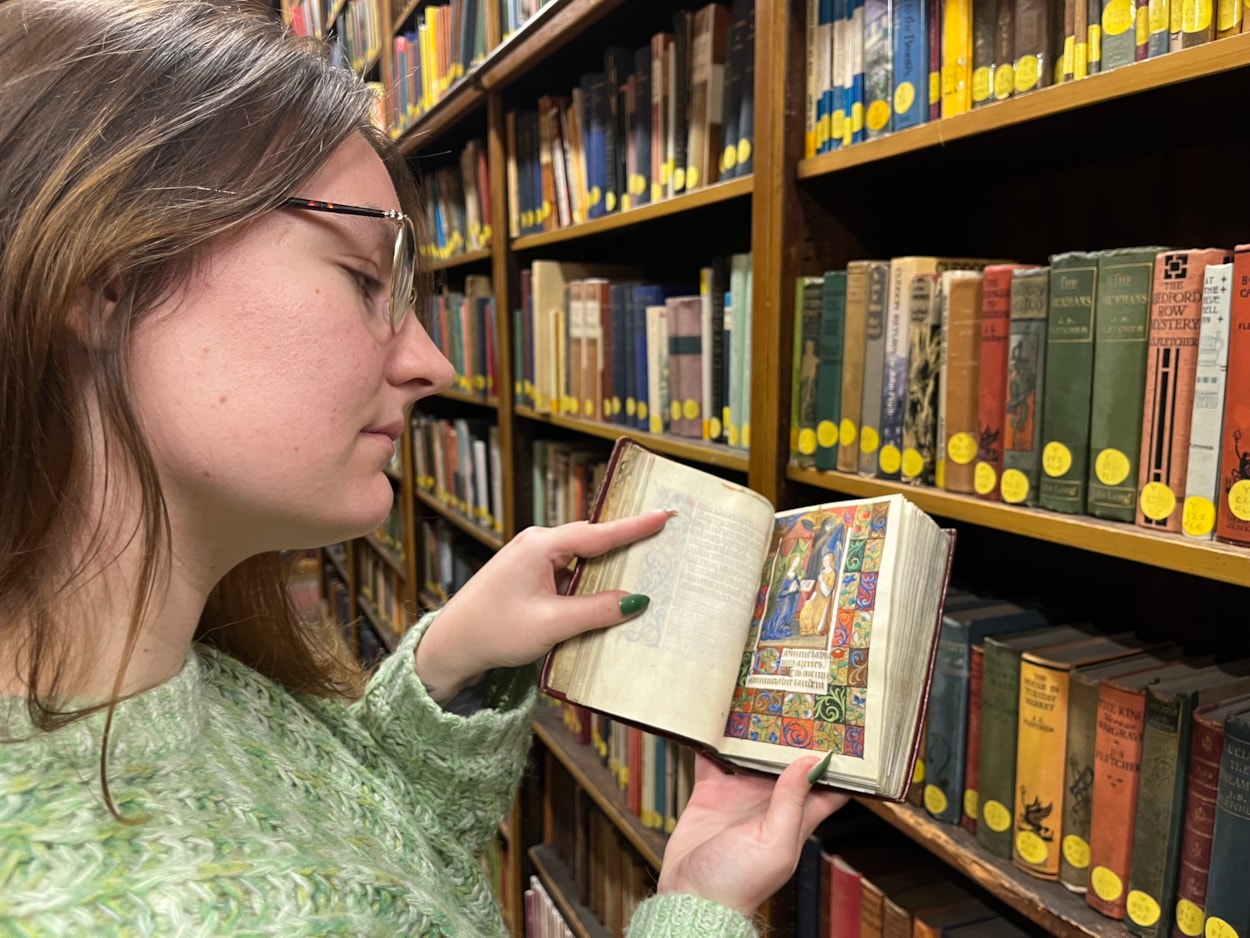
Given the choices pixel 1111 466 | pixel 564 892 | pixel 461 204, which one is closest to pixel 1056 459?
pixel 1111 466

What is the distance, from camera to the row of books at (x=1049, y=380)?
0.70 metres

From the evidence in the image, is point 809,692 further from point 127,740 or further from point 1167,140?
point 1167,140

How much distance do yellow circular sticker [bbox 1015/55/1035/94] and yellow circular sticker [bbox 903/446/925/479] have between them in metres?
0.39

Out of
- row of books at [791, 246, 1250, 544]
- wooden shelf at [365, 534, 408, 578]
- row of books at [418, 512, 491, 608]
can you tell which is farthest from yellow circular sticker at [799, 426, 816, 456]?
wooden shelf at [365, 534, 408, 578]

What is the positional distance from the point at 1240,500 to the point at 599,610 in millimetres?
553

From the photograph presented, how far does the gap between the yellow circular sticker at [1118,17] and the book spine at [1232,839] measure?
2.00ft

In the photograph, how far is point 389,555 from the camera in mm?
3086

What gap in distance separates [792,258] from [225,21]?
27.9 inches

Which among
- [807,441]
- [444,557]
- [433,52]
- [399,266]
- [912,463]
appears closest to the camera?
[399,266]

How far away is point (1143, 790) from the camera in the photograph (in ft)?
2.58

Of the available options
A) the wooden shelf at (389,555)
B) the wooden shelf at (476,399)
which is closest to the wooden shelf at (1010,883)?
the wooden shelf at (476,399)

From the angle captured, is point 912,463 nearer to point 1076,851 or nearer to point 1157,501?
point 1157,501

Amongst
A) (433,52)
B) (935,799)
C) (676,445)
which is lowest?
(935,799)

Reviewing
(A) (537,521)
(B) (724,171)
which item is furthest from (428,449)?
(B) (724,171)
